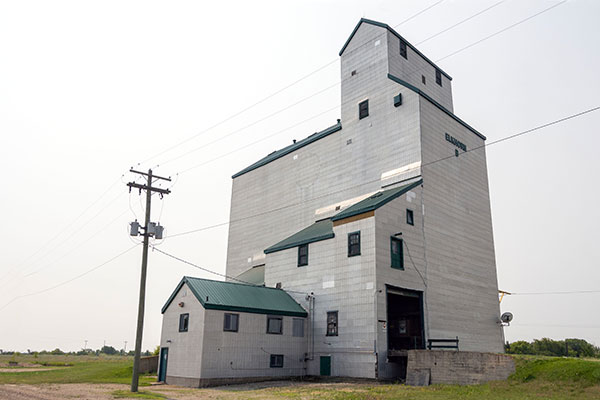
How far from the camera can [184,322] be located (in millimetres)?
32969

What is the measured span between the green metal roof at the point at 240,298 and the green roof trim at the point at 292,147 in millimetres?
16370

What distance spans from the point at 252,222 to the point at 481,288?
25178 mm

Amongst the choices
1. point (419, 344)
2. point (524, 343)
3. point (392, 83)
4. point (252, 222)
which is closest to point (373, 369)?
point (419, 344)

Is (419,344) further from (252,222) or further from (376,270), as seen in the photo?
(252,222)

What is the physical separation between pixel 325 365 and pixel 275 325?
4.36 meters

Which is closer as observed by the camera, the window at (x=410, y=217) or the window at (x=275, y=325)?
the window at (x=275, y=325)

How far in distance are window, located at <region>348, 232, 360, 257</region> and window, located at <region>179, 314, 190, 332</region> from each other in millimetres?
11809

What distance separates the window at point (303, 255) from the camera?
37.7 meters

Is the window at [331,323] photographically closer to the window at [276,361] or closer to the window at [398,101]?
the window at [276,361]

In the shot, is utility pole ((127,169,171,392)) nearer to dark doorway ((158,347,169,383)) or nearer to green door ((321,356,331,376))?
dark doorway ((158,347,169,383))

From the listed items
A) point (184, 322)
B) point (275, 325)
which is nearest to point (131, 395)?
point (184, 322)

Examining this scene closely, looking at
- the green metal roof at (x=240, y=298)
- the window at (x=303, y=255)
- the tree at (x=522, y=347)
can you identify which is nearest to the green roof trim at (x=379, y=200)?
the window at (x=303, y=255)

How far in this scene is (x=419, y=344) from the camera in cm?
3484

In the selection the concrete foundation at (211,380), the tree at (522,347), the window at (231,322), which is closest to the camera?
the concrete foundation at (211,380)
